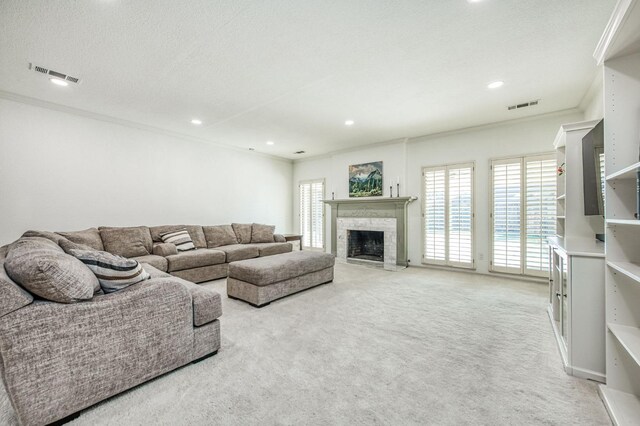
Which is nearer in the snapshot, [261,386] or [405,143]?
[261,386]

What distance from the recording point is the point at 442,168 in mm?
5191

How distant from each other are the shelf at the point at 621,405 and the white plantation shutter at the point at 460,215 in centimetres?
339

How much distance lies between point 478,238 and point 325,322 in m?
3.46

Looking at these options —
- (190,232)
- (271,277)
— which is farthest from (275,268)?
(190,232)

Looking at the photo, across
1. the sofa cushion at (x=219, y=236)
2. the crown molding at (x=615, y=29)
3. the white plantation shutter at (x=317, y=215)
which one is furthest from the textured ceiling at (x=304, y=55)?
the white plantation shutter at (x=317, y=215)

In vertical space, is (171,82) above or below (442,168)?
above

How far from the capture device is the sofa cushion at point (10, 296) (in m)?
1.31

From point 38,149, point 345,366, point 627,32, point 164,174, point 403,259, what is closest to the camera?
point 627,32

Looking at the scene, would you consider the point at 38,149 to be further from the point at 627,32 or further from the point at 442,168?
the point at 442,168

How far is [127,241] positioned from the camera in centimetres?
414

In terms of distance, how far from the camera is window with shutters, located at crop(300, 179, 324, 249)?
721 centimetres

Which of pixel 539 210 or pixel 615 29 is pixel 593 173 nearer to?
pixel 615 29

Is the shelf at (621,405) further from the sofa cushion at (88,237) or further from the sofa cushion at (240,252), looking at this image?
the sofa cushion at (88,237)

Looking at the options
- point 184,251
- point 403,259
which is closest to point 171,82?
point 184,251
